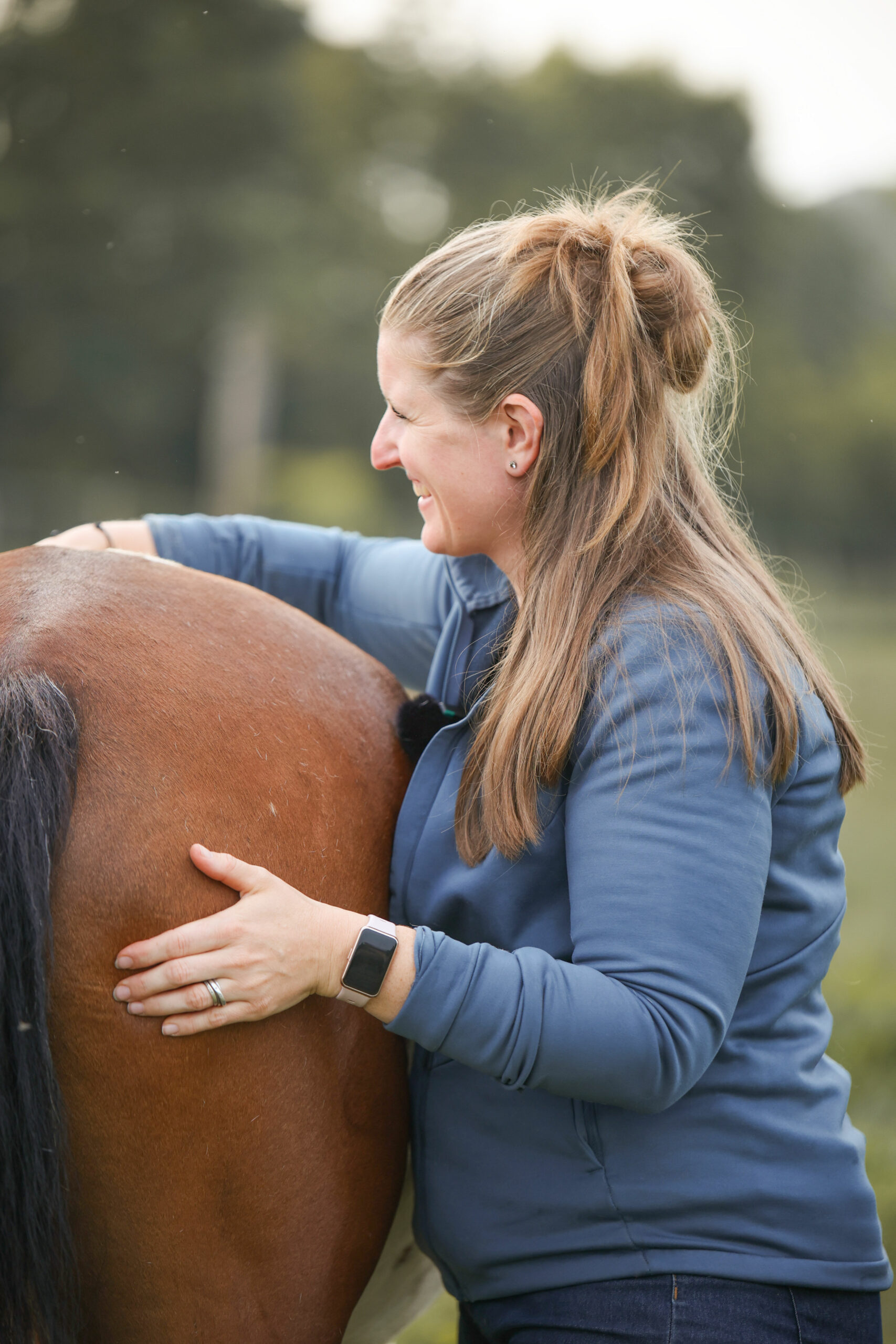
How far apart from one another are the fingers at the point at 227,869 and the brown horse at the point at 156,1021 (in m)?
0.01

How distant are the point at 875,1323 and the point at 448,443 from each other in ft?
3.66

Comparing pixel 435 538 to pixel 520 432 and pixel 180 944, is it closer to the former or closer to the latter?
pixel 520 432

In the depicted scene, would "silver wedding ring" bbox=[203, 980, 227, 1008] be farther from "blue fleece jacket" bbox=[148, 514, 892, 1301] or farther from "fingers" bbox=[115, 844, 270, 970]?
"blue fleece jacket" bbox=[148, 514, 892, 1301]

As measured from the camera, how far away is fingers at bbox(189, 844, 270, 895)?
975mm

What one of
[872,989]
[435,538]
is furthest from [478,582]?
[872,989]

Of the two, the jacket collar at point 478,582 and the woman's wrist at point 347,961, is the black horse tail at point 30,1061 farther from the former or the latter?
the jacket collar at point 478,582

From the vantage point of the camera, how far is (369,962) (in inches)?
39.8

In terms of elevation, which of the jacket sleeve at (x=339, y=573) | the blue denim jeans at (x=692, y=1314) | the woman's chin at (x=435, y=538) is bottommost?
the blue denim jeans at (x=692, y=1314)

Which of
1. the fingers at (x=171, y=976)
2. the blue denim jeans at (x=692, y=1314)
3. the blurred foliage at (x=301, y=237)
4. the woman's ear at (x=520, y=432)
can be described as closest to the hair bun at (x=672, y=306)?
the woman's ear at (x=520, y=432)

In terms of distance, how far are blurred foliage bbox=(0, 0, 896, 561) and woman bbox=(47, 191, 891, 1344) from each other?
16.2 metres

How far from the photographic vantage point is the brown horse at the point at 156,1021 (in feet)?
3.09

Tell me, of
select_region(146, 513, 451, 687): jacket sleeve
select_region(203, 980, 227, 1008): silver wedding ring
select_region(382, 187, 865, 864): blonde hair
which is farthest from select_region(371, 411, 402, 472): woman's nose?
select_region(203, 980, 227, 1008): silver wedding ring

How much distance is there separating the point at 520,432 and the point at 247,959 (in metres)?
0.68

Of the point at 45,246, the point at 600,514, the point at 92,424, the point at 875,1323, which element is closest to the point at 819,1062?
the point at 875,1323
